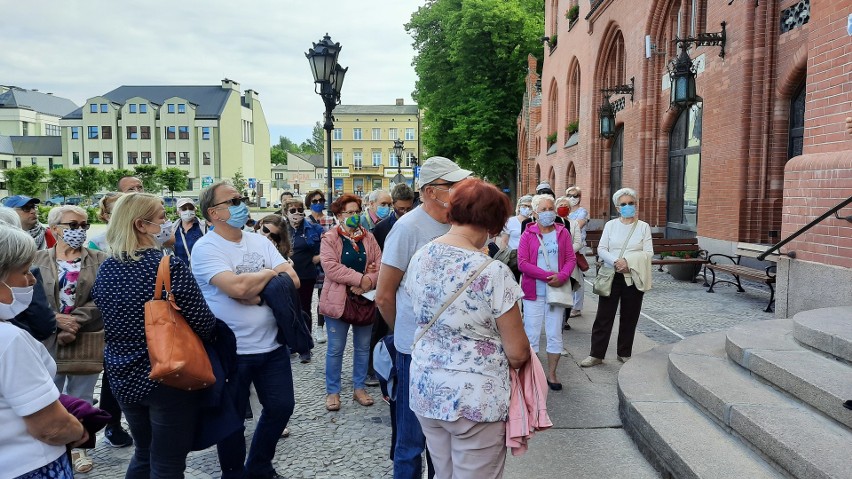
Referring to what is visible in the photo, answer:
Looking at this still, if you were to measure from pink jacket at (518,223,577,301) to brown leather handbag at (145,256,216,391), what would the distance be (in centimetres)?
342

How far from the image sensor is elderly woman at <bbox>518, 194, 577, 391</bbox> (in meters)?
5.72

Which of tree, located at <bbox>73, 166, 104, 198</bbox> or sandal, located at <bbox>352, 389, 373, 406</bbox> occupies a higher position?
tree, located at <bbox>73, 166, 104, 198</bbox>

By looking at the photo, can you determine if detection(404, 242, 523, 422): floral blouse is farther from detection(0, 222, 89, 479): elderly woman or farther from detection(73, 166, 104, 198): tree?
detection(73, 166, 104, 198): tree

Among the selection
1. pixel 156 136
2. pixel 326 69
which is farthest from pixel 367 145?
pixel 326 69

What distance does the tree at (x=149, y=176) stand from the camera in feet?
176

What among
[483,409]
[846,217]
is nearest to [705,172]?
[846,217]

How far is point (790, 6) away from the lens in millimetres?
10203

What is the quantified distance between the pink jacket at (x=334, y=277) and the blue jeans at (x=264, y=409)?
4.94 ft

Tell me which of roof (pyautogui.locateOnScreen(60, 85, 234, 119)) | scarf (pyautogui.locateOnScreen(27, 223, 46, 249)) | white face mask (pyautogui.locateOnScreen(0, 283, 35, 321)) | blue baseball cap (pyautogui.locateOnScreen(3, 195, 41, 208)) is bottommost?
white face mask (pyautogui.locateOnScreen(0, 283, 35, 321))

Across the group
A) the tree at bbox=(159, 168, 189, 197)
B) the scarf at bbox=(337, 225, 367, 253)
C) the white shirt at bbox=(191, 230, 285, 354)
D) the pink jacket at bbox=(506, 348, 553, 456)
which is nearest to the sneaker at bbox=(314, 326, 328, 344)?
the scarf at bbox=(337, 225, 367, 253)

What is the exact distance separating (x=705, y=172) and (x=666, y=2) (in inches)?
214

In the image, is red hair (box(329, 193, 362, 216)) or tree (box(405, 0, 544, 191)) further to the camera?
tree (box(405, 0, 544, 191))

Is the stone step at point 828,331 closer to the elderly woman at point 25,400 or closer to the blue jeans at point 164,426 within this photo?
the blue jeans at point 164,426

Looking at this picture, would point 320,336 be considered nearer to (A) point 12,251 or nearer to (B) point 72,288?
(B) point 72,288
